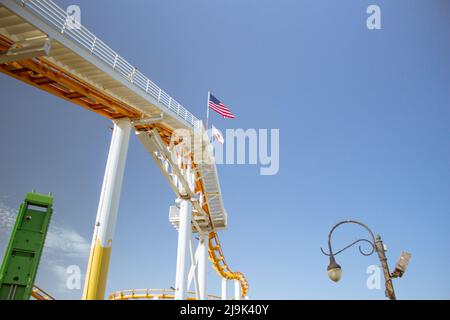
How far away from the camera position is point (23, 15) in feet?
29.3

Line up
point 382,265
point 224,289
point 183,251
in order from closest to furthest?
point 382,265, point 183,251, point 224,289

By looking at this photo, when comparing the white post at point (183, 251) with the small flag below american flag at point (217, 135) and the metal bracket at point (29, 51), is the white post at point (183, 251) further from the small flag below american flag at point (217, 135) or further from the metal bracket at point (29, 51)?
the metal bracket at point (29, 51)

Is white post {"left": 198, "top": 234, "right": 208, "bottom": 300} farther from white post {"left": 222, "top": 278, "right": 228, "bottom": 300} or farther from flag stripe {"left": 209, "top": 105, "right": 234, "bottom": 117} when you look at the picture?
flag stripe {"left": 209, "top": 105, "right": 234, "bottom": 117}

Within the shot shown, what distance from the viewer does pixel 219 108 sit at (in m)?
21.6

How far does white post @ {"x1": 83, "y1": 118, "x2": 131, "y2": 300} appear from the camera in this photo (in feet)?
35.8

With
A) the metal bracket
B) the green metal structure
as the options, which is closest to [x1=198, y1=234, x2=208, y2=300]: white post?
the green metal structure

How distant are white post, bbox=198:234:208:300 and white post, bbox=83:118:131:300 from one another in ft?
44.5

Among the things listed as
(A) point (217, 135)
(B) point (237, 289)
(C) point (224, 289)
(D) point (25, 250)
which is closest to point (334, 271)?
(D) point (25, 250)

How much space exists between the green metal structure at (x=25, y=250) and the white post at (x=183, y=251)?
1025cm

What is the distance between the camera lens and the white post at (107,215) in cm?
1090

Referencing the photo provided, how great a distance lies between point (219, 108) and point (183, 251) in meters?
10.8

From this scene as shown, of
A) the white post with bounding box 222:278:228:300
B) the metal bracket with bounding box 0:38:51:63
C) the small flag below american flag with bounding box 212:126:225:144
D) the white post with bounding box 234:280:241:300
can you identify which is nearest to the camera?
the metal bracket with bounding box 0:38:51:63

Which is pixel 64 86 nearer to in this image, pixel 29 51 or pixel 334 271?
pixel 29 51
